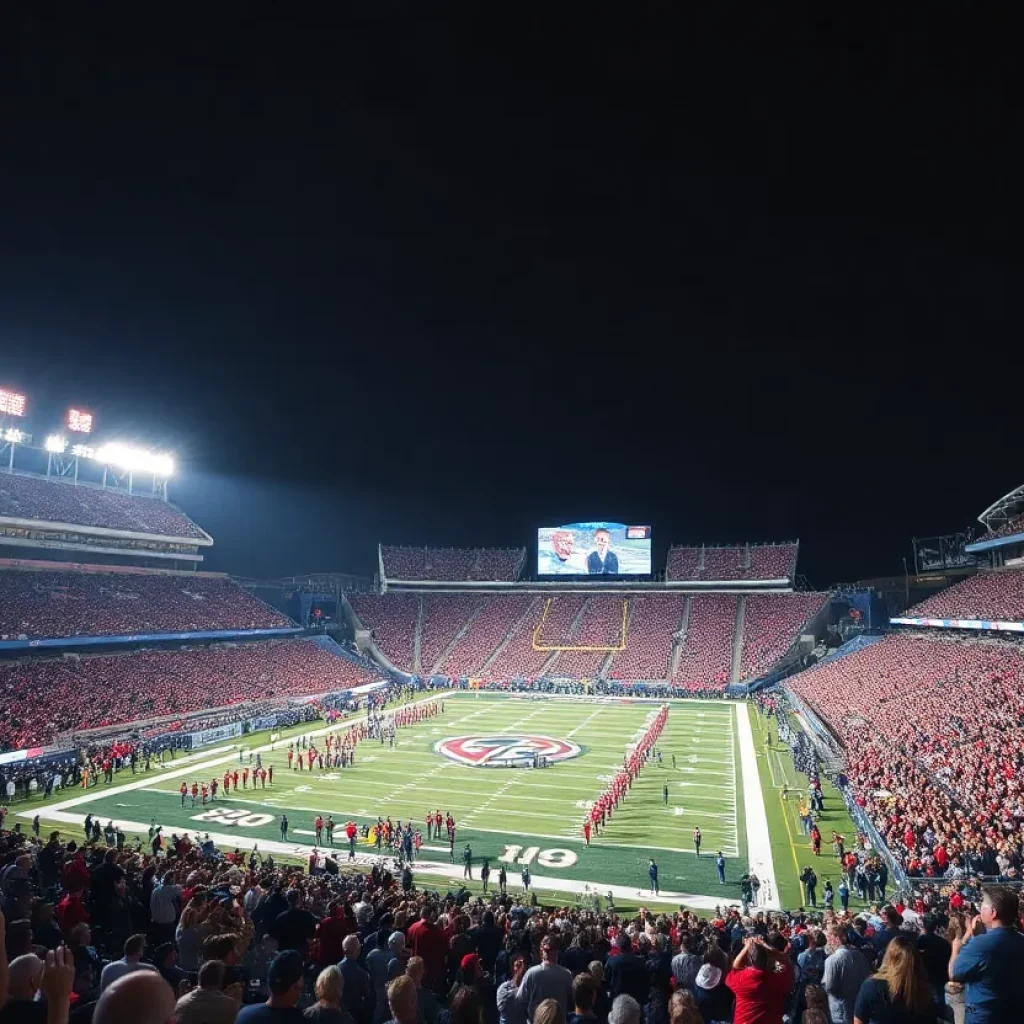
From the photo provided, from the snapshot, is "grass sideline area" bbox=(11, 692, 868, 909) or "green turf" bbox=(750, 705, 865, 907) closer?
"green turf" bbox=(750, 705, 865, 907)

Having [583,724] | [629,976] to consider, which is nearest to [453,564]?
[583,724]

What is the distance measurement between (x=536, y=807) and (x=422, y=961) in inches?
828

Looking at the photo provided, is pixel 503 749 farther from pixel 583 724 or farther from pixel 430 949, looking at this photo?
pixel 430 949

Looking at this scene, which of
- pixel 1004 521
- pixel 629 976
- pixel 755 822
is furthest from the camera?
pixel 1004 521

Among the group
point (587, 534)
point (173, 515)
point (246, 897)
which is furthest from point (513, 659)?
point (246, 897)

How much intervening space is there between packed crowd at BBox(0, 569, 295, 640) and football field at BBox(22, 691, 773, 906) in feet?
41.6

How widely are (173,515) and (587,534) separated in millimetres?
37200

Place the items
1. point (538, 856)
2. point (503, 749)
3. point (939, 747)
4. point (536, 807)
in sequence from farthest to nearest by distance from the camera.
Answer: point (503, 749) < point (536, 807) < point (939, 747) < point (538, 856)

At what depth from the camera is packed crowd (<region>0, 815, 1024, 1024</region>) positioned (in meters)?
3.82

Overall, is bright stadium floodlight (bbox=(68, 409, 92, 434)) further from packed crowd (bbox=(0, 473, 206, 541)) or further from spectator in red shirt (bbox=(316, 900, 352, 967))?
spectator in red shirt (bbox=(316, 900, 352, 967))

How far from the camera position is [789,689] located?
154 ft

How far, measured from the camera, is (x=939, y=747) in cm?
2461

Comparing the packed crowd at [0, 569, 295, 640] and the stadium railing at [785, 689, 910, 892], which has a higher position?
the packed crowd at [0, 569, 295, 640]

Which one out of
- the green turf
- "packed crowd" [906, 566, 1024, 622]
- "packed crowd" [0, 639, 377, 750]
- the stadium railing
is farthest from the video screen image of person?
the green turf
